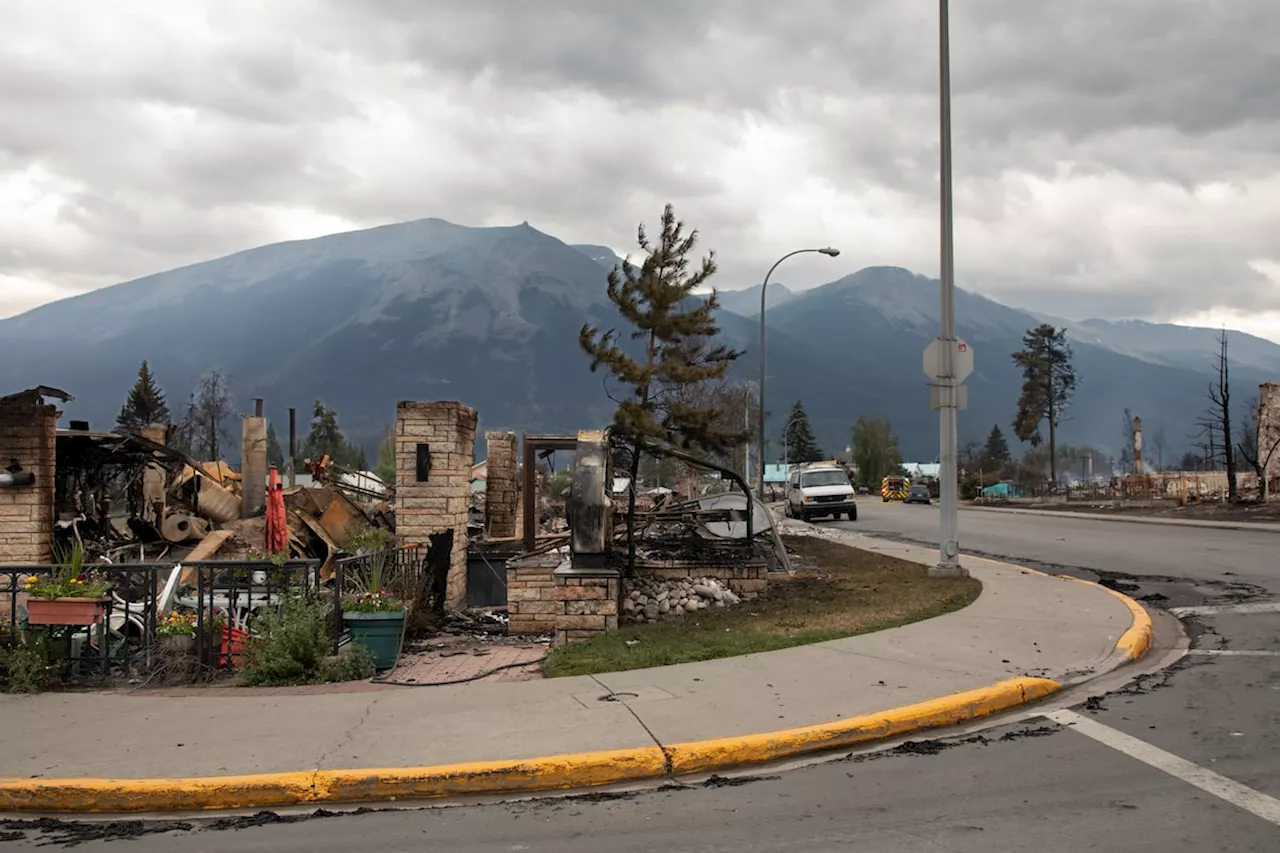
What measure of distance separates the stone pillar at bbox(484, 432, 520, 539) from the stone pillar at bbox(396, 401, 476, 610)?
524 cm

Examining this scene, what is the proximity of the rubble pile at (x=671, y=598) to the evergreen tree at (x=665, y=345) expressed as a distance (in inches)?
177

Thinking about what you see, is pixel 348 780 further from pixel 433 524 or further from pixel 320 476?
pixel 320 476

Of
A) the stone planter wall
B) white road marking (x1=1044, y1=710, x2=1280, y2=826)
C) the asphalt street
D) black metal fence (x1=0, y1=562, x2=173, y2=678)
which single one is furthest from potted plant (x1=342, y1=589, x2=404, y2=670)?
white road marking (x1=1044, y1=710, x2=1280, y2=826)

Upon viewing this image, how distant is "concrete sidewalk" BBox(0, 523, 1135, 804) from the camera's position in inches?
243

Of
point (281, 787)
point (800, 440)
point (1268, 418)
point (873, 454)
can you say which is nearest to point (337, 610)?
point (281, 787)

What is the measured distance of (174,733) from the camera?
22.3 ft

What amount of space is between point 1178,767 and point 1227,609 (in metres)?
7.37

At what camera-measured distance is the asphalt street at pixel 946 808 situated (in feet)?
15.5

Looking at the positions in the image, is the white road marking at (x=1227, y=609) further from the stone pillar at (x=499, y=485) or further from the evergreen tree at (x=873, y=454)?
the evergreen tree at (x=873, y=454)

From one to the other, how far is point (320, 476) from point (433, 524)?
8.48 meters

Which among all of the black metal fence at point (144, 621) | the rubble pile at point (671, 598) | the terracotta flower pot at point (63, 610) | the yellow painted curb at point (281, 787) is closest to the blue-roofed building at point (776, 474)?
the rubble pile at point (671, 598)

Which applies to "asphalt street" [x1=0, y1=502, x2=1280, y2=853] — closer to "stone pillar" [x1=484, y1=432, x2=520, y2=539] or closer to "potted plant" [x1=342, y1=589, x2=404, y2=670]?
"potted plant" [x1=342, y1=589, x2=404, y2=670]

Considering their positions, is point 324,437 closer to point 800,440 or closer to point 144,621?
point 800,440

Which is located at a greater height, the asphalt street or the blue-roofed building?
the asphalt street
